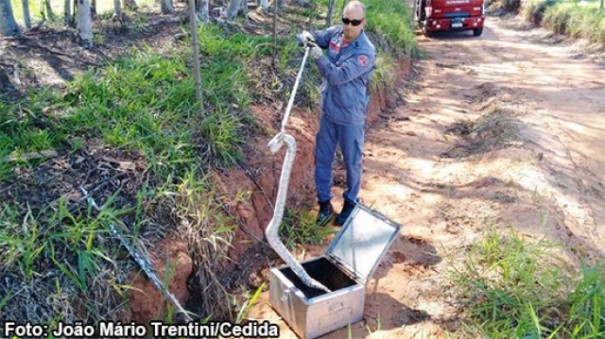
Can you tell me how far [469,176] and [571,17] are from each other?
1079 cm

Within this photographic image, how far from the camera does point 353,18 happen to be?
142 inches

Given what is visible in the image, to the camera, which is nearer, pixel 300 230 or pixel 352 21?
pixel 352 21

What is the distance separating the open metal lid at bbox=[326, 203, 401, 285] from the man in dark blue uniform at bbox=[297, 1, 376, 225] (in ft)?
2.09

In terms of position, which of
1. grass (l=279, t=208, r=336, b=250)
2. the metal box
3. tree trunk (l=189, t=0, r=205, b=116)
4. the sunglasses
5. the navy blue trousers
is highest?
the sunglasses

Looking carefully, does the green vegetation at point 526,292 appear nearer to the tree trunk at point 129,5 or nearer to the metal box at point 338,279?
the metal box at point 338,279

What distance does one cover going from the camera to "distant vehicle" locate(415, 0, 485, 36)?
46.0 feet

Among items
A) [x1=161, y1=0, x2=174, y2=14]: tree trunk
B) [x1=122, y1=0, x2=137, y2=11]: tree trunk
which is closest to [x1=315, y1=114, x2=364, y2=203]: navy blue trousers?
[x1=161, y1=0, x2=174, y2=14]: tree trunk

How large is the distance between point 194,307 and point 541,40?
1394 centimetres

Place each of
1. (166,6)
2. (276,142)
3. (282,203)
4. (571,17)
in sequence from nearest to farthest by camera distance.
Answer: (276,142) < (282,203) < (166,6) < (571,17)

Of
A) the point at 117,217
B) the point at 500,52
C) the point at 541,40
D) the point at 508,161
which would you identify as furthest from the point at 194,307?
the point at 541,40

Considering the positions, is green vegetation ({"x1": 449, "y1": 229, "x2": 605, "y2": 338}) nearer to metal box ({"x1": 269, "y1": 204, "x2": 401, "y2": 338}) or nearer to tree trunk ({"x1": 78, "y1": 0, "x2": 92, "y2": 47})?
metal box ({"x1": 269, "y1": 204, "x2": 401, "y2": 338})

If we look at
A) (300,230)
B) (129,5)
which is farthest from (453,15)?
(300,230)

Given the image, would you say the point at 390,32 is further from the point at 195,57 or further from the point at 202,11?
the point at 195,57

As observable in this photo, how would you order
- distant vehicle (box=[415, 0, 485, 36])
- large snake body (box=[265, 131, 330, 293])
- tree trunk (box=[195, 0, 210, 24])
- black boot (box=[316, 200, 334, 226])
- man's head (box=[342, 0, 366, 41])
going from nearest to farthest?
1. large snake body (box=[265, 131, 330, 293])
2. man's head (box=[342, 0, 366, 41])
3. black boot (box=[316, 200, 334, 226])
4. tree trunk (box=[195, 0, 210, 24])
5. distant vehicle (box=[415, 0, 485, 36])
